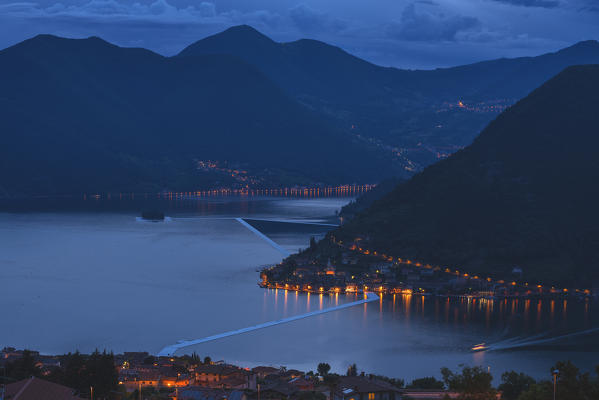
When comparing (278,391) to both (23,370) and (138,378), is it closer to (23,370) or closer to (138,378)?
(138,378)

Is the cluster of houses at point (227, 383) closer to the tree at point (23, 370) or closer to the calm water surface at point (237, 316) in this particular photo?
the tree at point (23, 370)

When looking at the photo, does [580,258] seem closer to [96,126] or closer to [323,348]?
[323,348]

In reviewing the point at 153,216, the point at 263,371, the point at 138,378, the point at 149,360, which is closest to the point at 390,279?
the point at 263,371

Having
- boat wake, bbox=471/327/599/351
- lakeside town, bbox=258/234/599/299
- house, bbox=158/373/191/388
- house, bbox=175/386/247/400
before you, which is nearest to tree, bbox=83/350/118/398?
house, bbox=175/386/247/400

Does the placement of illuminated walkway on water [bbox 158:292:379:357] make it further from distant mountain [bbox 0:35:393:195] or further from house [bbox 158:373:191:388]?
distant mountain [bbox 0:35:393:195]

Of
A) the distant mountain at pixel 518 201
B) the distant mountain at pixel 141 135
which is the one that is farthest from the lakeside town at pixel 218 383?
the distant mountain at pixel 141 135

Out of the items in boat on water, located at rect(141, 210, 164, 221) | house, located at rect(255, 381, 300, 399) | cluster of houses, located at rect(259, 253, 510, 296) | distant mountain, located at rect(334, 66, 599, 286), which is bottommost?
house, located at rect(255, 381, 300, 399)

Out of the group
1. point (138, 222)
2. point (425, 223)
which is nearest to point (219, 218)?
point (138, 222)
